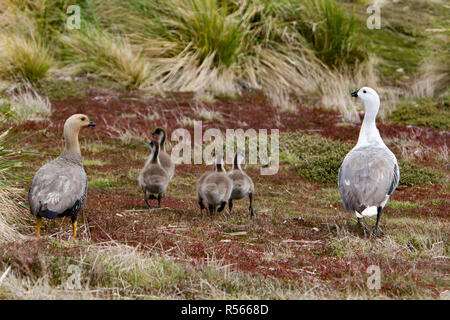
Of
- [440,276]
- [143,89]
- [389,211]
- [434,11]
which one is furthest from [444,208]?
[434,11]

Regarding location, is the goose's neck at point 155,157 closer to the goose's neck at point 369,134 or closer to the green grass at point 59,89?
the goose's neck at point 369,134

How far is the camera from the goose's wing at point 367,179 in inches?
280

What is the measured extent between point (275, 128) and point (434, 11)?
25.2 m

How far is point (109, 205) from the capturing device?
28.3ft

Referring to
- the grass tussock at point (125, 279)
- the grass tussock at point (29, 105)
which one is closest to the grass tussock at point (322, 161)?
the grass tussock at point (29, 105)

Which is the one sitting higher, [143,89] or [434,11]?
[434,11]

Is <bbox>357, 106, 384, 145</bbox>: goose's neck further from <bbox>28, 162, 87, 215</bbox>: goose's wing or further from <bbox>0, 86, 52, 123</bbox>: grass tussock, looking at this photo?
<bbox>0, 86, 52, 123</bbox>: grass tussock

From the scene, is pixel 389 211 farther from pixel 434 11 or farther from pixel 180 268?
pixel 434 11

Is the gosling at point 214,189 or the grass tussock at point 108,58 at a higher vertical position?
the grass tussock at point 108,58

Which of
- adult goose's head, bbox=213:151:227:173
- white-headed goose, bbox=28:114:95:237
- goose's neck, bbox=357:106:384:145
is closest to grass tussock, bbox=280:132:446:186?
goose's neck, bbox=357:106:384:145

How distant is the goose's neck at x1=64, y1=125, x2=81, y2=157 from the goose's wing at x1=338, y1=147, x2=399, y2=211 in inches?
134

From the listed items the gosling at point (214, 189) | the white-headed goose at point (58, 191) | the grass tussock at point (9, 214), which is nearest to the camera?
the white-headed goose at point (58, 191)

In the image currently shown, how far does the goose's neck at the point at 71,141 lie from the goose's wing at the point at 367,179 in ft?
11.2

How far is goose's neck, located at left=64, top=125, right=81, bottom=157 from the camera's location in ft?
23.9
